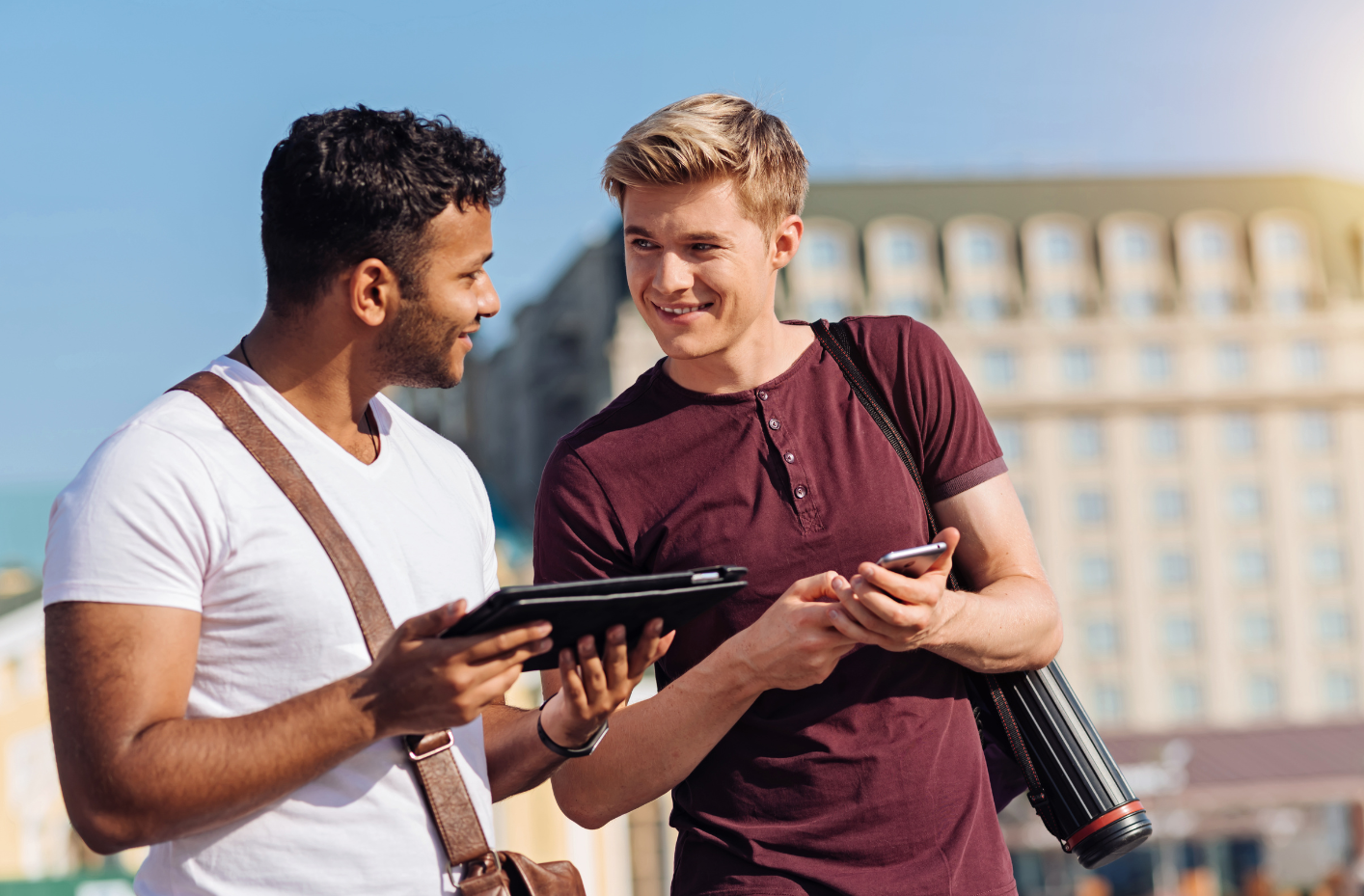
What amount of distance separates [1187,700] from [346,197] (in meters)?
56.5

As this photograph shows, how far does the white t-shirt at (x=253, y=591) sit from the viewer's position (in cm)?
197

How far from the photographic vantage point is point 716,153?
273cm

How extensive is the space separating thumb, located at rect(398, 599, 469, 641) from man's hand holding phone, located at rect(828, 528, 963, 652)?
0.72m

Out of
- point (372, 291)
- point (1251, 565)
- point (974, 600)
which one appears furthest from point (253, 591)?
point (1251, 565)

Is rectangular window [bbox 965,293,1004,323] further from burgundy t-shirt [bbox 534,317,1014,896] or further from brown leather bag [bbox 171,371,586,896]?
brown leather bag [bbox 171,371,586,896]

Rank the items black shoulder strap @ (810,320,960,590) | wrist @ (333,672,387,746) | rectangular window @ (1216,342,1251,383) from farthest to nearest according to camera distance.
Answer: rectangular window @ (1216,342,1251,383), black shoulder strap @ (810,320,960,590), wrist @ (333,672,387,746)

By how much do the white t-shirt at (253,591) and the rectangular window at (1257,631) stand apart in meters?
57.0

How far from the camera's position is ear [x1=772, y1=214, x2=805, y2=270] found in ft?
9.59

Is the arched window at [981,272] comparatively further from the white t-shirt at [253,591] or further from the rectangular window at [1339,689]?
the white t-shirt at [253,591]

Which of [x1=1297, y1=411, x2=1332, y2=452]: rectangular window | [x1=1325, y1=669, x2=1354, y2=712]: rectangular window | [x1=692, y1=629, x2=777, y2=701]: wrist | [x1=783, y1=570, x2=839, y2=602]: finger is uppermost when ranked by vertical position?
[x1=783, y1=570, x2=839, y2=602]: finger

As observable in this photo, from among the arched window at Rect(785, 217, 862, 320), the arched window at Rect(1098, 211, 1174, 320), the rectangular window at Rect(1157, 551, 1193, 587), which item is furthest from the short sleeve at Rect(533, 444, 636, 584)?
the arched window at Rect(1098, 211, 1174, 320)

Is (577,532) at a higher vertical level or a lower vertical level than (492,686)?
higher

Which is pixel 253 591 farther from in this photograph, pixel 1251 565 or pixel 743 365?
pixel 1251 565

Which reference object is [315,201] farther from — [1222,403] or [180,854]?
[1222,403]
